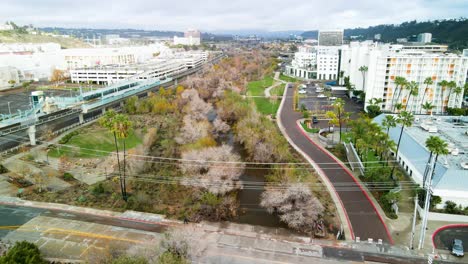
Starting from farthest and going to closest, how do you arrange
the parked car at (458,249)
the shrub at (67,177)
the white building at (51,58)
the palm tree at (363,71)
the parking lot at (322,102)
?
the white building at (51,58) → the palm tree at (363,71) → the parking lot at (322,102) → the shrub at (67,177) → the parked car at (458,249)

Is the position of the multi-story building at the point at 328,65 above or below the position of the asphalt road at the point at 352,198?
above

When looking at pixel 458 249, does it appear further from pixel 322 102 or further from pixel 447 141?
pixel 322 102

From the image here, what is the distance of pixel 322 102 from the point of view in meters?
84.8

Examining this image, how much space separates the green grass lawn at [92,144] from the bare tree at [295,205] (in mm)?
28466

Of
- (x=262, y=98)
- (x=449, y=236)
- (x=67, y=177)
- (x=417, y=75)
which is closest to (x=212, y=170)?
(x=67, y=177)

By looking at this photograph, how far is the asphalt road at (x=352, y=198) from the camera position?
1154 inches

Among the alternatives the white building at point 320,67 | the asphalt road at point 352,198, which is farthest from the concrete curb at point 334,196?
the white building at point 320,67

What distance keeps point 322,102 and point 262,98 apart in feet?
54.6

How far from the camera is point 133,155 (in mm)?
44938

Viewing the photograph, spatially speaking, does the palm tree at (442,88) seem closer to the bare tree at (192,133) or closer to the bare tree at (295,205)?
the bare tree at (295,205)

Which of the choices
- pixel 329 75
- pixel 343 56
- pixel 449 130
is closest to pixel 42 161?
pixel 449 130

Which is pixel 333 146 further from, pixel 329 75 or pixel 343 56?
pixel 329 75

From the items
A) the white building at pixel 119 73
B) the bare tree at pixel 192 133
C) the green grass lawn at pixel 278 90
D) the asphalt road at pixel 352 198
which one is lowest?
the asphalt road at pixel 352 198

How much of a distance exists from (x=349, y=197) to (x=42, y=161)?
4149 cm
